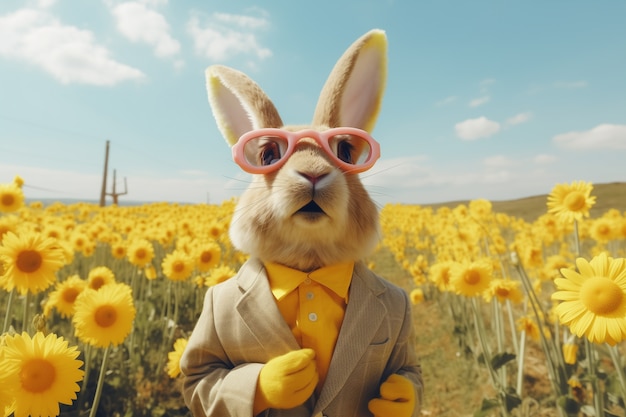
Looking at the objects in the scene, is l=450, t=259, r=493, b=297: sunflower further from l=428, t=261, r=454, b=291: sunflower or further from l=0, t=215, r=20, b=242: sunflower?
l=0, t=215, r=20, b=242: sunflower

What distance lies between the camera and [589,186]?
2.60 m

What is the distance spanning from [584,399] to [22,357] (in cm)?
427

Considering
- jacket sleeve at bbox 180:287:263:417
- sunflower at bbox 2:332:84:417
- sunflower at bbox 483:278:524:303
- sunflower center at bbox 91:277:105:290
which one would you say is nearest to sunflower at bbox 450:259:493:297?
sunflower at bbox 483:278:524:303

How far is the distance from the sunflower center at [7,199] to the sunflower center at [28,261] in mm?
1861

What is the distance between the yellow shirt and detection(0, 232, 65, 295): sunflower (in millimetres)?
1675

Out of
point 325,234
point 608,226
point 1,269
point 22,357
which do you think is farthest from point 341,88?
point 608,226

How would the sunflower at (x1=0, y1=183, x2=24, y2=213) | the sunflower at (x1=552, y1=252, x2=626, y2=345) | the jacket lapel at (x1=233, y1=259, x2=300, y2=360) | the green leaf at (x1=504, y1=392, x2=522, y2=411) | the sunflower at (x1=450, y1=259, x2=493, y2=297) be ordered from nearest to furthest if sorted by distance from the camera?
the sunflower at (x1=552, y1=252, x2=626, y2=345) → the jacket lapel at (x1=233, y1=259, x2=300, y2=360) → the green leaf at (x1=504, y1=392, x2=522, y2=411) → the sunflower at (x1=450, y1=259, x2=493, y2=297) → the sunflower at (x1=0, y1=183, x2=24, y2=213)

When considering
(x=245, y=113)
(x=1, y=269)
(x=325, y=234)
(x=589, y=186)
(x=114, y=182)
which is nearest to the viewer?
(x=325, y=234)

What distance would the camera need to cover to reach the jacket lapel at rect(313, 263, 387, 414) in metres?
1.41

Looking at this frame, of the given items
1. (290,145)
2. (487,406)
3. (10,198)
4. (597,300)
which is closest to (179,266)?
(10,198)

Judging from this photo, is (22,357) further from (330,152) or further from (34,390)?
(330,152)

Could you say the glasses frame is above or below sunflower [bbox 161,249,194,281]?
above

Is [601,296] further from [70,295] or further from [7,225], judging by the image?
[7,225]

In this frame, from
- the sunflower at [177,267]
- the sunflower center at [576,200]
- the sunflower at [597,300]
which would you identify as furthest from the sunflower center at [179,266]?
the sunflower center at [576,200]
